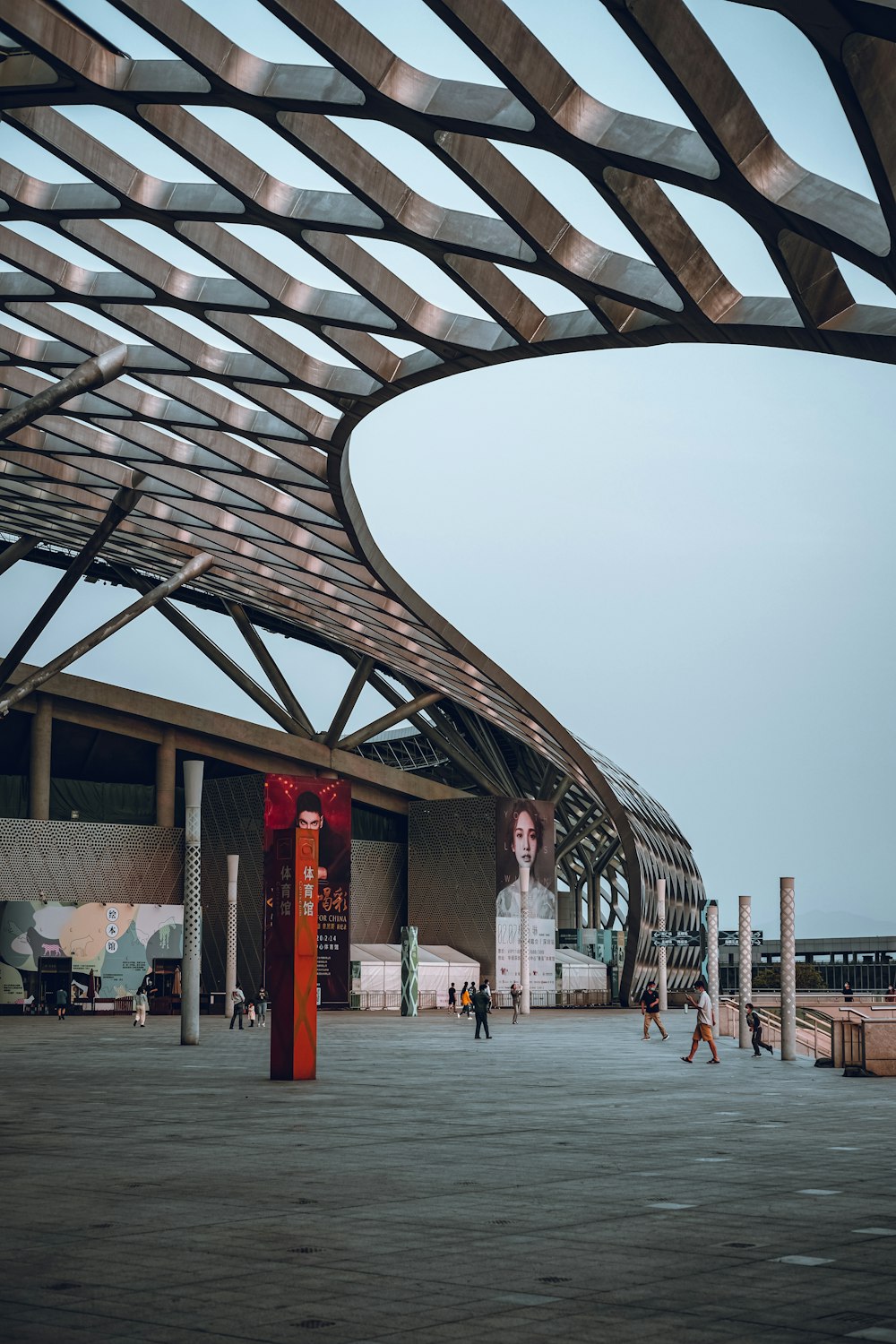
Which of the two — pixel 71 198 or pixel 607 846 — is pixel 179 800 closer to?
pixel 607 846

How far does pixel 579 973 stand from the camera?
72812 mm

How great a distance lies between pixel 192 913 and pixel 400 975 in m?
31.9

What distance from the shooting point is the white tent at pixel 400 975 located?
62.5 meters

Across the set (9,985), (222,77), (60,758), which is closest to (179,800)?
(60,758)

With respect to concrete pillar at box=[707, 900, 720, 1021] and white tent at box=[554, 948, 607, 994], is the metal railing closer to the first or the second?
concrete pillar at box=[707, 900, 720, 1021]

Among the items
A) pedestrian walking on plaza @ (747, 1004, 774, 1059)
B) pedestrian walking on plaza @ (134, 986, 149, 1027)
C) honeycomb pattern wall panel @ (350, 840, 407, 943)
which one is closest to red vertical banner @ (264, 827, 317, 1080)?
pedestrian walking on plaza @ (747, 1004, 774, 1059)

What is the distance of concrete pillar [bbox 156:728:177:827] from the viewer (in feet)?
211

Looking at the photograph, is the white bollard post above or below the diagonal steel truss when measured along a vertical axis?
below

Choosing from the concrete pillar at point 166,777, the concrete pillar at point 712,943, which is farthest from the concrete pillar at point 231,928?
the concrete pillar at point 166,777

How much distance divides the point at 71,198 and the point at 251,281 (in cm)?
261

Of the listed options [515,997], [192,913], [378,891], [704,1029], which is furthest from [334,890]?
[704,1029]

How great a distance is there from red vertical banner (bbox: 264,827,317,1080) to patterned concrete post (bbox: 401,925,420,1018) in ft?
98.4

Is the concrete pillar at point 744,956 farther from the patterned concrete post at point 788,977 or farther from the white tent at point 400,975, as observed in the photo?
the white tent at point 400,975

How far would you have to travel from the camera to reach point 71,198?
19.3 meters
